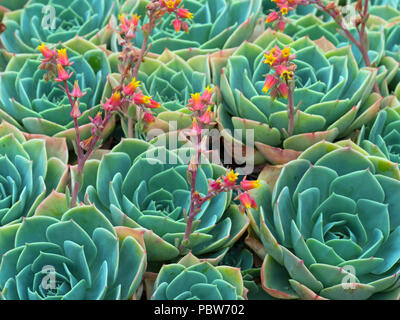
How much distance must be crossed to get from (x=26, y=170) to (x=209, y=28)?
0.61 metres

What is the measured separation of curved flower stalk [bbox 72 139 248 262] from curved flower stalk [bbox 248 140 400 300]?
0.24 ft

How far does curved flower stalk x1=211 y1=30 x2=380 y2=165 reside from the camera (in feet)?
3.93

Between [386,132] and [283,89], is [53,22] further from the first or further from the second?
[386,132]

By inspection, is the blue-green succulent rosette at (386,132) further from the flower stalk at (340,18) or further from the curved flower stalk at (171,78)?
the curved flower stalk at (171,78)

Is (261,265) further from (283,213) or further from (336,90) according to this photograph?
(336,90)

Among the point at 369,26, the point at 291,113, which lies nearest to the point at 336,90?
the point at 291,113

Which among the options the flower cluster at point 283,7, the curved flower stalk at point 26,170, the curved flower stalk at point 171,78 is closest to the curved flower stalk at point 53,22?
the curved flower stalk at point 171,78

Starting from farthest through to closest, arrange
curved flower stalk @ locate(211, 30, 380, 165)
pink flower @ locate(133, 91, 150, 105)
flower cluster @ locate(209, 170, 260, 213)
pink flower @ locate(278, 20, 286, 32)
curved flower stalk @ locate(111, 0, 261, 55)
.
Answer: curved flower stalk @ locate(111, 0, 261, 55) → pink flower @ locate(278, 20, 286, 32) → curved flower stalk @ locate(211, 30, 380, 165) → pink flower @ locate(133, 91, 150, 105) → flower cluster @ locate(209, 170, 260, 213)

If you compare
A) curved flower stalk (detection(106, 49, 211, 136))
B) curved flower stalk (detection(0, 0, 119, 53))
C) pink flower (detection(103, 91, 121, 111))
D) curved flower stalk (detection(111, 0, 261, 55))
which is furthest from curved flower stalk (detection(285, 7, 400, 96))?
pink flower (detection(103, 91, 121, 111))

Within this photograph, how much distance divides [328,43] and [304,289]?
67cm

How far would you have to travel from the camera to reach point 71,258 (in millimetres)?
992

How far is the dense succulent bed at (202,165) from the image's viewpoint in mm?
983
